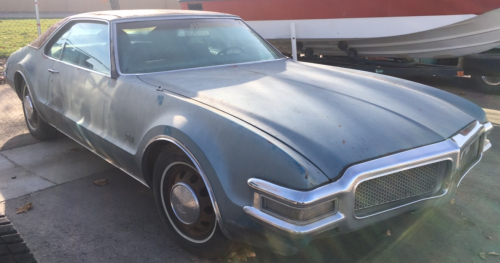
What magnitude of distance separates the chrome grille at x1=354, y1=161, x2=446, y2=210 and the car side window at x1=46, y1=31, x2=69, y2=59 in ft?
10.8

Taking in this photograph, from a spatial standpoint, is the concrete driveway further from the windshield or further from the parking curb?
the windshield

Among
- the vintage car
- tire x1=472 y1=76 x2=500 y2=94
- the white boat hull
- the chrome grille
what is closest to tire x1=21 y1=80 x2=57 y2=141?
the vintage car

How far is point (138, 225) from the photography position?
10.6ft

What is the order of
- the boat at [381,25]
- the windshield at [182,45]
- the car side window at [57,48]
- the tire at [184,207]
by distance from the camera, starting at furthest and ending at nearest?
1. the boat at [381,25]
2. the car side window at [57,48]
3. the windshield at [182,45]
4. the tire at [184,207]

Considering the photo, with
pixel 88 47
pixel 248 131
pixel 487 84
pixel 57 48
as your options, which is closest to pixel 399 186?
pixel 248 131

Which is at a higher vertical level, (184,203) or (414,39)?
(414,39)

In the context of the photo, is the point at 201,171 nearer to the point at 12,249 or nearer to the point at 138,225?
the point at 12,249

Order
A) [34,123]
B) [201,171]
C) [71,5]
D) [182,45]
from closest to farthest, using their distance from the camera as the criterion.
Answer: [201,171]
[182,45]
[34,123]
[71,5]

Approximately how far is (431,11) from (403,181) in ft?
16.2

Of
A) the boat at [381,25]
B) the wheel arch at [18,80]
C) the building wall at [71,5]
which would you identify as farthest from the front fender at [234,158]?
the building wall at [71,5]

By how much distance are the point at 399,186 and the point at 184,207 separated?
4.11ft

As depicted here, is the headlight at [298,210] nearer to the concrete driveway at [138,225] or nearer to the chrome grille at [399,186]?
the chrome grille at [399,186]

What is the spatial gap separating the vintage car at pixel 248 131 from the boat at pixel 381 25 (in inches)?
137

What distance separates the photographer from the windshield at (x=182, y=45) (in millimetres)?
3432
